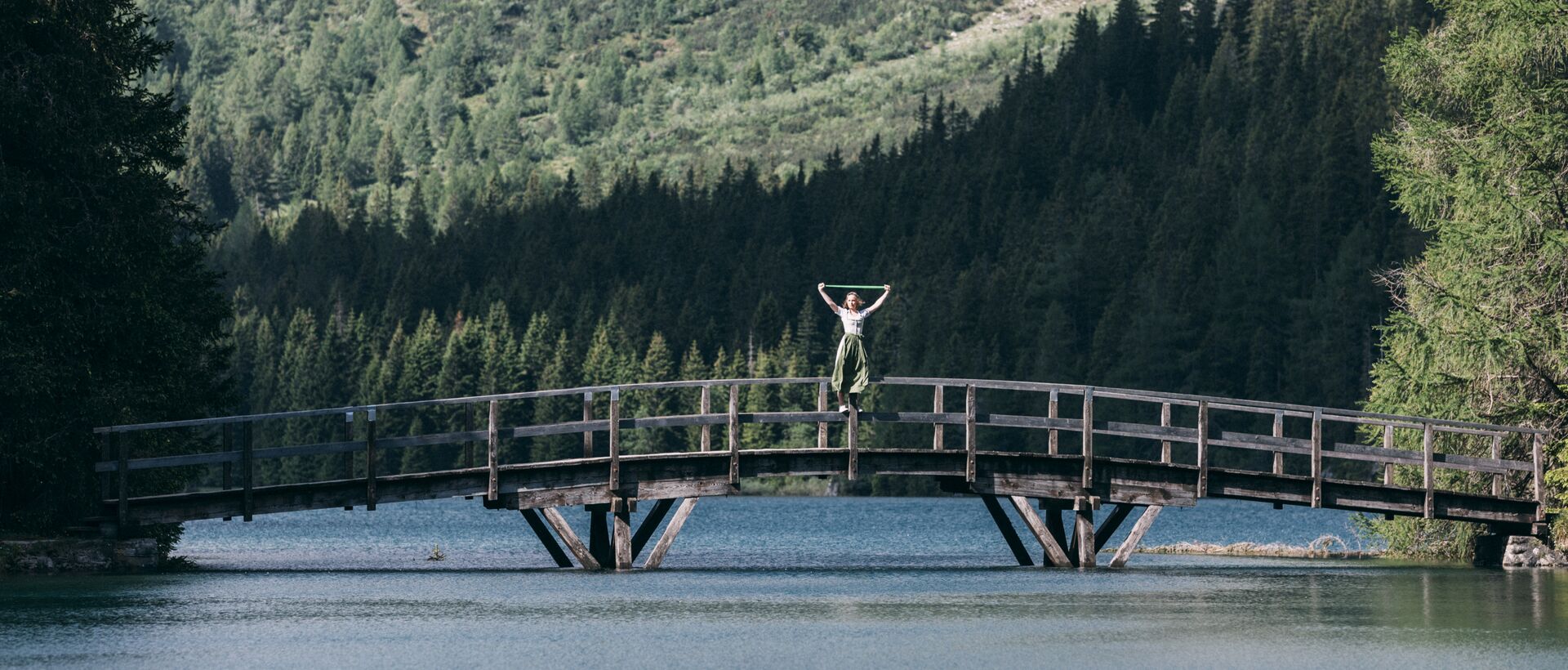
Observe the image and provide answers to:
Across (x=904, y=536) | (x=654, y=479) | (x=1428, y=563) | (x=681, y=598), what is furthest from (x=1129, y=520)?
(x=681, y=598)

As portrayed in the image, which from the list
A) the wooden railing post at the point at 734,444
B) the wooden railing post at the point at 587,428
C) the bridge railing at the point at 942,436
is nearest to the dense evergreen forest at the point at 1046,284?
the bridge railing at the point at 942,436

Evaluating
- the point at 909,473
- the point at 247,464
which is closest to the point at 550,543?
the point at 247,464

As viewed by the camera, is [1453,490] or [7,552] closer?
[7,552]

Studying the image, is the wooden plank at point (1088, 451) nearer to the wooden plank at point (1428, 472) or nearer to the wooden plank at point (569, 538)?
the wooden plank at point (1428, 472)

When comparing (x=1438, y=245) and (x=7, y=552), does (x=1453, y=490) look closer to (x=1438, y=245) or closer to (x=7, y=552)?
(x=1438, y=245)

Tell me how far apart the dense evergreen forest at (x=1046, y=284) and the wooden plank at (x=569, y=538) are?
264 ft

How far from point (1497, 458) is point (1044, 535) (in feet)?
23.0

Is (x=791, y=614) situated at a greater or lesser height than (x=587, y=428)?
lesser

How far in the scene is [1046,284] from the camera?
138 m

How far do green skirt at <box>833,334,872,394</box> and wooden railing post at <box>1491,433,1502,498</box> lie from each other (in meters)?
9.81

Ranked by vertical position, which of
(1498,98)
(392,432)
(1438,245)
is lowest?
(392,432)

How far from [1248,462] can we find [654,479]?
76513 millimetres

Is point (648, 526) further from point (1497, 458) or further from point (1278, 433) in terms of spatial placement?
point (1497, 458)

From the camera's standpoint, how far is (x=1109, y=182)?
17112cm
